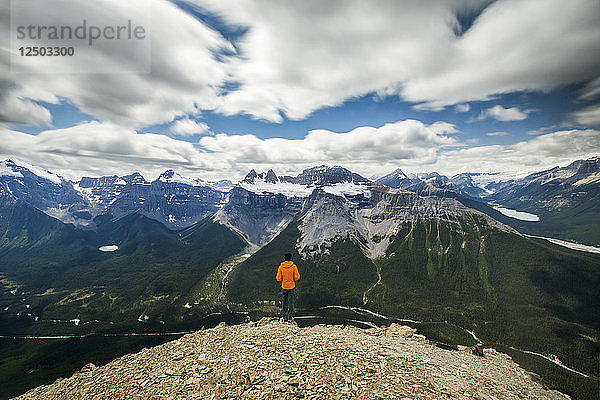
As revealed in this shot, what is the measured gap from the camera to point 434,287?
187750 mm

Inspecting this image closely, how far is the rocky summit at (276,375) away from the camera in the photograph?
16.2m

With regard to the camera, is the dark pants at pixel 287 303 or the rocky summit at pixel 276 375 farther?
the dark pants at pixel 287 303

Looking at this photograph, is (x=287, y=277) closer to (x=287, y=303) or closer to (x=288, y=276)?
(x=288, y=276)

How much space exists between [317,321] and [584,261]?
194m

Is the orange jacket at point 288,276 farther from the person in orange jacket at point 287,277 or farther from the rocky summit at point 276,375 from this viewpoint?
the rocky summit at point 276,375

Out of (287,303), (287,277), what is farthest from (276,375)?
(287,303)

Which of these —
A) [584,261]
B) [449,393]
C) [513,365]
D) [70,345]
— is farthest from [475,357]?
[584,261]

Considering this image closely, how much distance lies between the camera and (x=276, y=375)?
17.3 metres

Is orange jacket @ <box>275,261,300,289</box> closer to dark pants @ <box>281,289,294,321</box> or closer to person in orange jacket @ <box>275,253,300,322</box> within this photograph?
person in orange jacket @ <box>275,253,300,322</box>

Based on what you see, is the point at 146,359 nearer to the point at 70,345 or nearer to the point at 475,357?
the point at 475,357

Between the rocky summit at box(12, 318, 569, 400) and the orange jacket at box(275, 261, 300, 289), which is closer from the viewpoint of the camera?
the rocky summit at box(12, 318, 569, 400)

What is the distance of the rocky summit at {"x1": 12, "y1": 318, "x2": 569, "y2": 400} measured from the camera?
53.1 ft

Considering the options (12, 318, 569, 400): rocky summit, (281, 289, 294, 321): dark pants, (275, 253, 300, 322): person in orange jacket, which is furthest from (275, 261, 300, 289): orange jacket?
(12, 318, 569, 400): rocky summit

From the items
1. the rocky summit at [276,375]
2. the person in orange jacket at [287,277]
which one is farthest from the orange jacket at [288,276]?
the rocky summit at [276,375]
